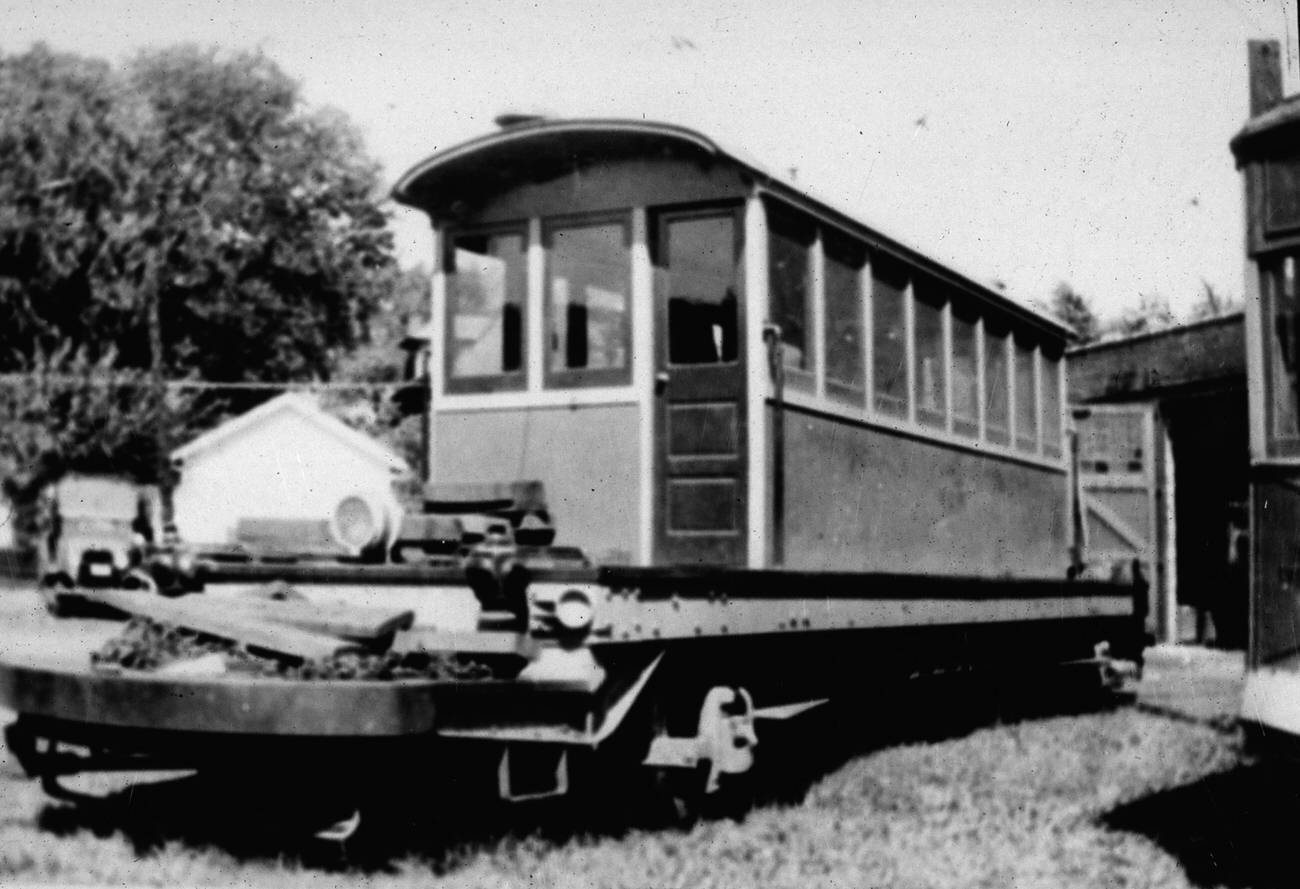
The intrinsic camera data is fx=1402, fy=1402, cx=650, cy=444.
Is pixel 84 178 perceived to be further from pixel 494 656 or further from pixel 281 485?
pixel 494 656

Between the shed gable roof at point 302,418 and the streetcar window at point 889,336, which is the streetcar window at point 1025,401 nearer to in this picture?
the streetcar window at point 889,336

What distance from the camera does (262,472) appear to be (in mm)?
30531

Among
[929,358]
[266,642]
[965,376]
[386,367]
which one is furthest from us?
[386,367]

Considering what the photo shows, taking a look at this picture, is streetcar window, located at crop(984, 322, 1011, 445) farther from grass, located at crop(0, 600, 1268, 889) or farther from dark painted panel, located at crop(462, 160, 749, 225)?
dark painted panel, located at crop(462, 160, 749, 225)

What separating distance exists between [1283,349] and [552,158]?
3413mm

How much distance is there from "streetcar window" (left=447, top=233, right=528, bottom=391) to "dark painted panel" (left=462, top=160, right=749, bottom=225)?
0.51 ft

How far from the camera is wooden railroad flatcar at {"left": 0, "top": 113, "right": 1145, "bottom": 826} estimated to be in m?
5.03

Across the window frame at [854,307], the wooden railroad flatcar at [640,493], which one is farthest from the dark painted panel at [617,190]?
the window frame at [854,307]

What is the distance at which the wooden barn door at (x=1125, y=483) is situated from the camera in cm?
1641

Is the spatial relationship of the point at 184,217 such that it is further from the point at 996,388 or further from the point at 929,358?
the point at 929,358

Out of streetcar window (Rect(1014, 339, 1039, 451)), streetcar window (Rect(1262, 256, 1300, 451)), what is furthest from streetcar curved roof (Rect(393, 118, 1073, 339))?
streetcar window (Rect(1014, 339, 1039, 451))

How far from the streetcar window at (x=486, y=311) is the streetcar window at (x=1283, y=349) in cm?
339

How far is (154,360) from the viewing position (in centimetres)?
3456

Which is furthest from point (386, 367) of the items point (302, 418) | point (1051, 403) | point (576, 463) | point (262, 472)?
point (576, 463)
